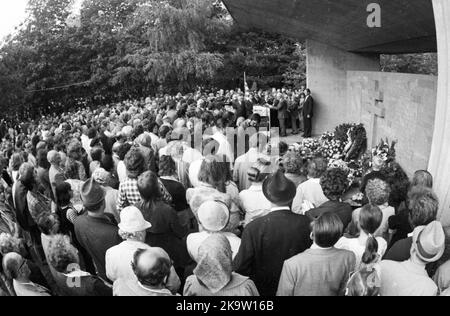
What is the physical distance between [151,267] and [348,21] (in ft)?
34.9

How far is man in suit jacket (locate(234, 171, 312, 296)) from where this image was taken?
12.2 feet

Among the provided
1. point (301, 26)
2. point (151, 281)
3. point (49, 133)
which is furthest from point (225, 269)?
point (301, 26)

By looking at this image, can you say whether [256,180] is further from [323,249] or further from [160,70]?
[160,70]

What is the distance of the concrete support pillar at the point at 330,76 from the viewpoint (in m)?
16.0

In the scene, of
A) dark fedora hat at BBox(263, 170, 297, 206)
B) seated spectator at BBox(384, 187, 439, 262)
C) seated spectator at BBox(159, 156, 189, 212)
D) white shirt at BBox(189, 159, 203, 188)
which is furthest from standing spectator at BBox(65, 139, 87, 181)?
seated spectator at BBox(384, 187, 439, 262)

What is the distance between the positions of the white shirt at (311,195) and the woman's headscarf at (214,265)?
2.29 meters

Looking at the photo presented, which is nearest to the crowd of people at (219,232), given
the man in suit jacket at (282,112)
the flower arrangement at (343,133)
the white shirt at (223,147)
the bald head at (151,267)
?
the bald head at (151,267)

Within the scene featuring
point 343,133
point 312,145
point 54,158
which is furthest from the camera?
point 343,133

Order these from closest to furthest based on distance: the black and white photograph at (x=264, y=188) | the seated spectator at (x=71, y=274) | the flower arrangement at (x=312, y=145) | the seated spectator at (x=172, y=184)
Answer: the black and white photograph at (x=264, y=188) < the seated spectator at (x=71, y=274) < the seated spectator at (x=172, y=184) < the flower arrangement at (x=312, y=145)

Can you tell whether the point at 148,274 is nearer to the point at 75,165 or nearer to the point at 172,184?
the point at 172,184

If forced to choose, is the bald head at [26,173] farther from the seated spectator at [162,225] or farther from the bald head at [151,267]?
the bald head at [151,267]

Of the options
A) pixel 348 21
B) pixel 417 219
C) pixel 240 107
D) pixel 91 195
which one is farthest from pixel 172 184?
pixel 240 107

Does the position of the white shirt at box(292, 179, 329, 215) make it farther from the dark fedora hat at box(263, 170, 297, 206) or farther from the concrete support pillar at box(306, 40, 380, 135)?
the concrete support pillar at box(306, 40, 380, 135)

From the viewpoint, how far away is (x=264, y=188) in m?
4.04
